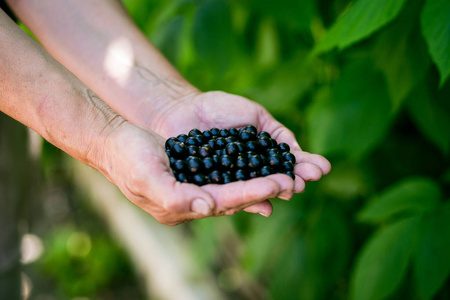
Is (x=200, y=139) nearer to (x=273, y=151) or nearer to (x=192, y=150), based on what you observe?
(x=192, y=150)

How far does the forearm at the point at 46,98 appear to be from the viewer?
4.45 ft

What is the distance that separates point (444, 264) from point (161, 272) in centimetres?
245

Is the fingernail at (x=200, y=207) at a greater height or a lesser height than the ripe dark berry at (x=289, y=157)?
lesser

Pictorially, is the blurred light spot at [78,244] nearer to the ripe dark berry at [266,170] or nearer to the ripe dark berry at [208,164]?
the ripe dark berry at [208,164]

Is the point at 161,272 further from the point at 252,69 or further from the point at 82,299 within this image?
the point at 252,69

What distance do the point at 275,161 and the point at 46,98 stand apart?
32.5 inches

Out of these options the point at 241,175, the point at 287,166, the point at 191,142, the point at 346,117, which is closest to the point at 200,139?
the point at 191,142

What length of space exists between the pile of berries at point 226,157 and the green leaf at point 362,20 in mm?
435

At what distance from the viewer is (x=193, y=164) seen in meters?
1.44

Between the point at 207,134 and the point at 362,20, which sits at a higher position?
the point at 362,20

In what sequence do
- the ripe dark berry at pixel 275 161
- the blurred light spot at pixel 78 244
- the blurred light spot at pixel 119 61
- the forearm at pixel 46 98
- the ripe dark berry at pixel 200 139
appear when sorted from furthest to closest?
the blurred light spot at pixel 78 244 < the blurred light spot at pixel 119 61 < the ripe dark berry at pixel 200 139 < the ripe dark berry at pixel 275 161 < the forearm at pixel 46 98

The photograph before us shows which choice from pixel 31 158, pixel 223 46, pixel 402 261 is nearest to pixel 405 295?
pixel 402 261

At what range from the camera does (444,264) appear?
Result: 138cm

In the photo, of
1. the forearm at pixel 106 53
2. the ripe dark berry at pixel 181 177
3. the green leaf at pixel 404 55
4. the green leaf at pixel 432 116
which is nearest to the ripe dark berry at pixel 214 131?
the forearm at pixel 106 53
